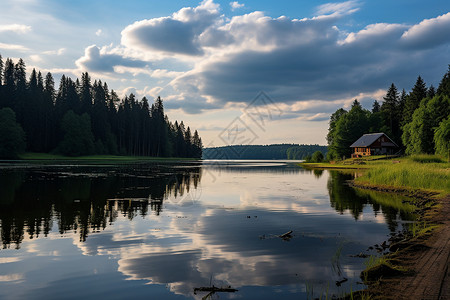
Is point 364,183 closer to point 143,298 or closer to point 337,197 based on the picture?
point 337,197

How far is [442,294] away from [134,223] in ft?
39.9

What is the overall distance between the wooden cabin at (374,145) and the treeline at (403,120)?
4190 millimetres

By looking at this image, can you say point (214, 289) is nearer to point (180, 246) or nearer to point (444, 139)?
point (180, 246)

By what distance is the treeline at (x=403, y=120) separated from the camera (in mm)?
78125

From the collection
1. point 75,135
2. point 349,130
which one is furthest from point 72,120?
point 349,130

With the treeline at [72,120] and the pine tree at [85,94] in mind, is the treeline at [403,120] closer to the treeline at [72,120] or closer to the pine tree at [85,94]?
the treeline at [72,120]

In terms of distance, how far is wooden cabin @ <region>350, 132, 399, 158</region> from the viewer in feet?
314

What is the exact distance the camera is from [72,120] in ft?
345

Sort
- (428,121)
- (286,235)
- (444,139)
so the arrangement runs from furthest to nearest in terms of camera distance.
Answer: (428,121) → (444,139) → (286,235)

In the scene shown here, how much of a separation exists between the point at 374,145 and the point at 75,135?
297 ft

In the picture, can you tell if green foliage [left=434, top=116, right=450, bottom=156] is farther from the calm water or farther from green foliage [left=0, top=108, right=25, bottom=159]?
Result: green foliage [left=0, top=108, right=25, bottom=159]

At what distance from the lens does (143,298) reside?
7430mm

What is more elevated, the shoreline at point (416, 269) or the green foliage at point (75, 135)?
the green foliage at point (75, 135)

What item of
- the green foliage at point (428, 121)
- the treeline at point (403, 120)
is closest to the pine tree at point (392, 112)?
the treeline at point (403, 120)
